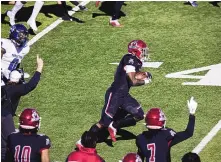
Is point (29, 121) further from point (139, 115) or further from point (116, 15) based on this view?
point (116, 15)

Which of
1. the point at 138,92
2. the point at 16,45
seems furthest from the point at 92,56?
the point at 16,45

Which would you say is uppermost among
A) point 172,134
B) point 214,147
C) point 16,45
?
point 16,45

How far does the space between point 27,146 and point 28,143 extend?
0.05 meters

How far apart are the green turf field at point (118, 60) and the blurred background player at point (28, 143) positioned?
233 cm

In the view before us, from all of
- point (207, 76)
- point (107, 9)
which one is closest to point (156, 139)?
point (207, 76)

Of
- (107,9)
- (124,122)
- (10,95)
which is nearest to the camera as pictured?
(10,95)

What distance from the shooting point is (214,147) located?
1305 cm

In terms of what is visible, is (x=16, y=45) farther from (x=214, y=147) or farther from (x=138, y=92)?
(x=214, y=147)

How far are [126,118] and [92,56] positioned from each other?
392cm

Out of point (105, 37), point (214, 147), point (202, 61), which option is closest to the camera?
point (214, 147)

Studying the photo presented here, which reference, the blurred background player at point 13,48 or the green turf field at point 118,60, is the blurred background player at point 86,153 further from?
the blurred background player at point 13,48

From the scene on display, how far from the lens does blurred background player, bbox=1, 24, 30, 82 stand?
45.5 feet

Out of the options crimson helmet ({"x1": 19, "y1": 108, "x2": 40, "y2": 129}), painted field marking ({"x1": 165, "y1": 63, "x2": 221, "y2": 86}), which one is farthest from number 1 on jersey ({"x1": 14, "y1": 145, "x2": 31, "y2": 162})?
painted field marking ({"x1": 165, "y1": 63, "x2": 221, "y2": 86})

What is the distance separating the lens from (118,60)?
17.1 meters
